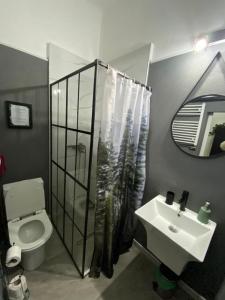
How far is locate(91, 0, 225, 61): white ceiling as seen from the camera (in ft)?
3.71

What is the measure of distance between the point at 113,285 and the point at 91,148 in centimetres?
137

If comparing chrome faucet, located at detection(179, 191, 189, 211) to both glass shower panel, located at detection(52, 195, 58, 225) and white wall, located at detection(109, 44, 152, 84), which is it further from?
glass shower panel, located at detection(52, 195, 58, 225)

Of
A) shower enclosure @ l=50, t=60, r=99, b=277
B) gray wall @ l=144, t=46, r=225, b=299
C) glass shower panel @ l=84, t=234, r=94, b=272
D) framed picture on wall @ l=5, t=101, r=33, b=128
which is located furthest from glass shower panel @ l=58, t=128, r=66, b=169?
gray wall @ l=144, t=46, r=225, b=299

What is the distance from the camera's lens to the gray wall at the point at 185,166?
3.86ft

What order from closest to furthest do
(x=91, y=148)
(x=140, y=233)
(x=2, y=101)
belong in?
(x=91, y=148), (x=2, y=101), (x=140, y=233)

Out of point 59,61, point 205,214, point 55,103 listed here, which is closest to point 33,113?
point 55,103

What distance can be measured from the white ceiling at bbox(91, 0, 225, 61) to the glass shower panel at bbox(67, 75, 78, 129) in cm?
82

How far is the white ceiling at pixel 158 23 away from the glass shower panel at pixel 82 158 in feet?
3.55

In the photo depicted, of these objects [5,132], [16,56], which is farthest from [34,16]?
[5,132]

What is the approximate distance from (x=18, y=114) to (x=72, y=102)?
64 centimetres

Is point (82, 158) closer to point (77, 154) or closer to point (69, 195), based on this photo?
point (77, 154)

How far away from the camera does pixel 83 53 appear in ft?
6.24

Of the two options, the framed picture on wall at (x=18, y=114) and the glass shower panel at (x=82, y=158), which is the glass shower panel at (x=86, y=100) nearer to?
the glass shower panel at (x=82, y=158)

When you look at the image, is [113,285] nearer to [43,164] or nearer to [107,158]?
[107,158]
